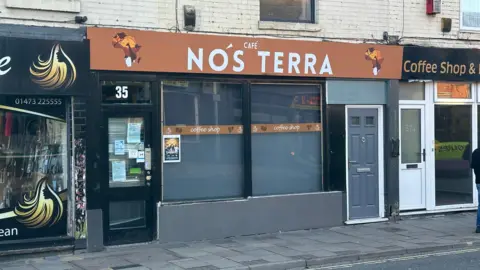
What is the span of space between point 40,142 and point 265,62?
4.15 m

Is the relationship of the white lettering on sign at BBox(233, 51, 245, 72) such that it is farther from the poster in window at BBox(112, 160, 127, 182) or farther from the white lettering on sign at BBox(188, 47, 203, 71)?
the poster in window at BBox(112, 160, 127, 182)

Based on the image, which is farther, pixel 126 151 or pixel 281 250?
pixel 126 151

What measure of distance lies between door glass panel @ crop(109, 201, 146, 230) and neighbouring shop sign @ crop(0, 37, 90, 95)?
1977 mm

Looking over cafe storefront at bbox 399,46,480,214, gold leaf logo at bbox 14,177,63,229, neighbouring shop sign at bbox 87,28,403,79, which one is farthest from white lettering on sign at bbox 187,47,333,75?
gold leaf logo at bbox 14,177,63,229

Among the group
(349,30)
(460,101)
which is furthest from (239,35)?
(460,101)

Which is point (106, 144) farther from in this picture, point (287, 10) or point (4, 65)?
point (287, 10)

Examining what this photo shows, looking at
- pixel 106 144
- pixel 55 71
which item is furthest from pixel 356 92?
pixel 55 71

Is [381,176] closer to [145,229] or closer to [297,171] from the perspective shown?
[297,171]

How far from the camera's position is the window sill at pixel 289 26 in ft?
37.0

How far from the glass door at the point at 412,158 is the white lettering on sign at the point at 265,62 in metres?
2.42

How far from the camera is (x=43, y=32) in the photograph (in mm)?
9367

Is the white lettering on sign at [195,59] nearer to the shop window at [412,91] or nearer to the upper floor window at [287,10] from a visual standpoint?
the upper floor window at [287,10]

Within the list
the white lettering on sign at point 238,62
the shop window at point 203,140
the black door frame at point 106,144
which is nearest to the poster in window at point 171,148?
the shop window at point 203,140

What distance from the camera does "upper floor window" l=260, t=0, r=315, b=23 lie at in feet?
37.9
